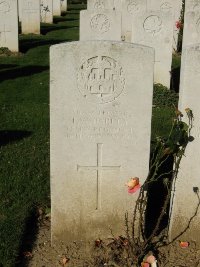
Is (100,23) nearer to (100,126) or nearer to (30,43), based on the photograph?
(30,43)

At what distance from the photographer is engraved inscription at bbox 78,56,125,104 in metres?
4.01

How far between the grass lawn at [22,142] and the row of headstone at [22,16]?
61 cm

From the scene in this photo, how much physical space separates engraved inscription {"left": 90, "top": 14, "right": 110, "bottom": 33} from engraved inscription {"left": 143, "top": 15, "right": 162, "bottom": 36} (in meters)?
1.14

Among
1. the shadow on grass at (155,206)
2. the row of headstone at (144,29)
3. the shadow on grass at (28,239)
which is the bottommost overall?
the shadow on grass at (28,239)

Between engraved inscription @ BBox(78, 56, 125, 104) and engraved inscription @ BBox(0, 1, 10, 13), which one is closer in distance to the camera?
engraved inscription @ BBox(78, 56, 125, 104)

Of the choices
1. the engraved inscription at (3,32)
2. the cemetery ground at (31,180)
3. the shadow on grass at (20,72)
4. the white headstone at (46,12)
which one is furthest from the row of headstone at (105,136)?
the white headstone at (46,12)

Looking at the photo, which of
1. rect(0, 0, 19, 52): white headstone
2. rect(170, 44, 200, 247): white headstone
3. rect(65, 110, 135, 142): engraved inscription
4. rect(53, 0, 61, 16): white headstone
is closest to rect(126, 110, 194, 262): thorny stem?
rect(170, 44, 200, 247): white headstone

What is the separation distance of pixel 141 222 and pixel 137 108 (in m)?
1.01

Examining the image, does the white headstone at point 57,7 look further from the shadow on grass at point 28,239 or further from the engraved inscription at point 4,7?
the shadow on grass at point 28,239

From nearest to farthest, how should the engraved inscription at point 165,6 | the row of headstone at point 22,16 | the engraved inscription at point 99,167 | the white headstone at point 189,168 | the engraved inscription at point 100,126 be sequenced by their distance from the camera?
the white headstone at point 189,168 < the engraved inscription at point 100,126 < the engraved inscription at point 99,167 < the row of headstone at point 22,16 < the engraved inscription at point 165,6

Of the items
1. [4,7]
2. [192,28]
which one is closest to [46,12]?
[4,7]

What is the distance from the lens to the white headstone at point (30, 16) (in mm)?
15966

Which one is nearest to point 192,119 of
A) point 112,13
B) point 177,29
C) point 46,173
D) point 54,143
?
point 54,143

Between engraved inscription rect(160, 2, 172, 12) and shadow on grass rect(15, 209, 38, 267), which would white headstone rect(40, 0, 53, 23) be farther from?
shadow on grass rect(15, 209, 38, 267)
